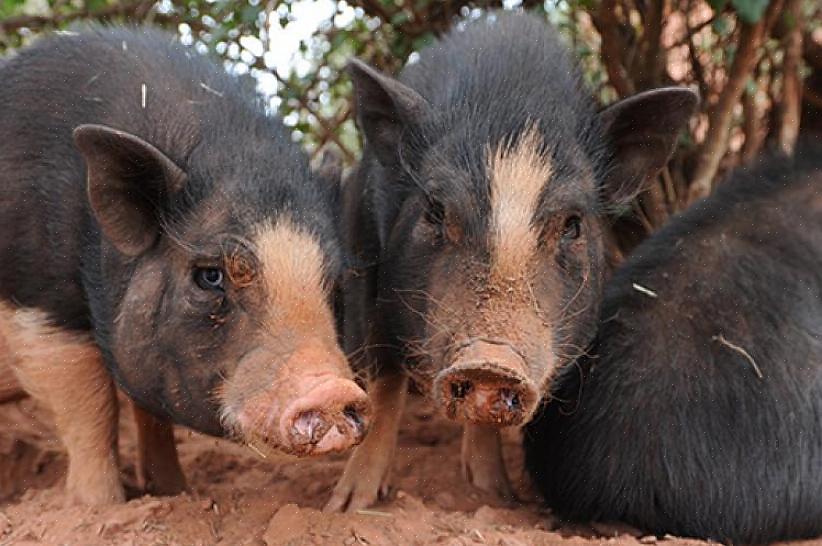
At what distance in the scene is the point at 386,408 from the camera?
4.70 meters

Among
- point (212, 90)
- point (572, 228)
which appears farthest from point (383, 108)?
point (572, 228)

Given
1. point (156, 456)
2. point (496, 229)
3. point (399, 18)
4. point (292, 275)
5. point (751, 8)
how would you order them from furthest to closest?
point (399, 18)
point (751, 8)
point (156, 456)
point (496, 229)
point (292, 275)

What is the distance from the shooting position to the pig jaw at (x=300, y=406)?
3.31 m

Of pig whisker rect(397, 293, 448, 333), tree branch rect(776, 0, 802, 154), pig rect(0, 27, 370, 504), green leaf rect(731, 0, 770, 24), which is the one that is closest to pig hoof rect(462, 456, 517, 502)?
pig whisker rect(397, 293, 448, 333)

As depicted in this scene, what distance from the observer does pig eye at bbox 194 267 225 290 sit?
3746 millimetres

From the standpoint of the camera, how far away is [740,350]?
4.32 metres

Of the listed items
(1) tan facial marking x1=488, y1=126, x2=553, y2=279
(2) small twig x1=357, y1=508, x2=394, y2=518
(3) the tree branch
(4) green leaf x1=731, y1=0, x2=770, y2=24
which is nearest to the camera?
(1) tan facial marking x1=488, y1=126, x2=553, y2=279

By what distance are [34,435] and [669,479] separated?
310 cm

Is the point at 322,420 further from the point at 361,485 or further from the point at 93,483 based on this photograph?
the point at 93,483

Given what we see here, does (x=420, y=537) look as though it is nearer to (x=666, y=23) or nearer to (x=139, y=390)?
(x=139, y=390)

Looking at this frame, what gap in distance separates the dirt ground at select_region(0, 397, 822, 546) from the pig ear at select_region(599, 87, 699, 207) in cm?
137

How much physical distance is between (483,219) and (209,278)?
96 centimetres

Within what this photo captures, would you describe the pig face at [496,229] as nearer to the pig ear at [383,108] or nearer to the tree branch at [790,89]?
the pig ear at [383,108]

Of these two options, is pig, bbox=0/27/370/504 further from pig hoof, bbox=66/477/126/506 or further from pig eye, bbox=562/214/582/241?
pig eye, bbox=562/214/582/241
